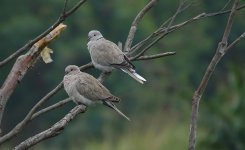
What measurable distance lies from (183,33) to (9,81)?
3927 cm

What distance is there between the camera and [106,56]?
36.9 ft

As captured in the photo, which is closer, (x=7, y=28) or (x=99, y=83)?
(x=99, y=83)

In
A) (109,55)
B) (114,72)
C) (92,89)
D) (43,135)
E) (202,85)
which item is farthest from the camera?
(114,72)

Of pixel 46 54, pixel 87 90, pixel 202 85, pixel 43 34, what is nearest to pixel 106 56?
pixel 87 90

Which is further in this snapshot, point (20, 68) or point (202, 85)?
point (20, 68)

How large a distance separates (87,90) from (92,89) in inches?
2.0

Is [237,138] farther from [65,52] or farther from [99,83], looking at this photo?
[65,52]

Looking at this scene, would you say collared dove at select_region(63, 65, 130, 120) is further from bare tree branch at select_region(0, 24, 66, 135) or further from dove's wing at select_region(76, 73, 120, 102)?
bare tree branch at select_region(0, 24, 66, 135)

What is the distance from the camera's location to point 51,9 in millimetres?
44312

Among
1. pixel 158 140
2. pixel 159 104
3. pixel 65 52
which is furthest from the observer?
pixel 65 52

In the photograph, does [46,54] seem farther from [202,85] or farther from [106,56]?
[106,56]

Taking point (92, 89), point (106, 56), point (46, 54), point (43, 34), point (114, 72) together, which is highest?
point (114, 72)

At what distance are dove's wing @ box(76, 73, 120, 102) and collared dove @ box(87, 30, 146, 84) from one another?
93cm

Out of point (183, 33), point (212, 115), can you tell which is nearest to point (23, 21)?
point (183, 33)
